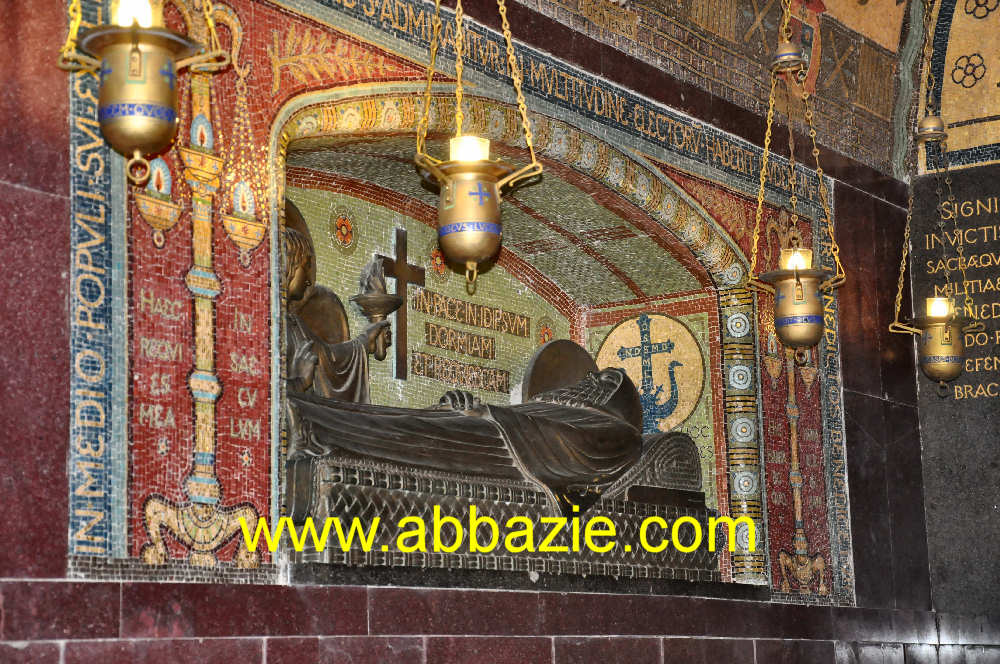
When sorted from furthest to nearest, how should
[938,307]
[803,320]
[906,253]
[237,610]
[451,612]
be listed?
[906,253]
[938,307]
[803,320]
[451,612]
[237,610]

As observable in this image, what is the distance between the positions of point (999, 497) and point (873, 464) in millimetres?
931

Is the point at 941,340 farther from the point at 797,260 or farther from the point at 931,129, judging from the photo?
the point at 797,260

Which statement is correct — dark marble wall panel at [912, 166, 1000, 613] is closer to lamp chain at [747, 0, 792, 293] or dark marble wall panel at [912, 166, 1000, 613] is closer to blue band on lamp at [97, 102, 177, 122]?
lamp chain at [747, 0, 792, 293]

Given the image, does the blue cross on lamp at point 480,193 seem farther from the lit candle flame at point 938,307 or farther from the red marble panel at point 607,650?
the lit candle flame at point 938,307

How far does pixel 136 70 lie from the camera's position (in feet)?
13.0

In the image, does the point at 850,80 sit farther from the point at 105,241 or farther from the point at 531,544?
the point at 105,241

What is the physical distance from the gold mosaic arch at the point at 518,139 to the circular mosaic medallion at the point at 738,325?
0.62ft

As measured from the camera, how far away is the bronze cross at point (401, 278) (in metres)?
7.25

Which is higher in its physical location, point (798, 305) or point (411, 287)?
point (411, 287)

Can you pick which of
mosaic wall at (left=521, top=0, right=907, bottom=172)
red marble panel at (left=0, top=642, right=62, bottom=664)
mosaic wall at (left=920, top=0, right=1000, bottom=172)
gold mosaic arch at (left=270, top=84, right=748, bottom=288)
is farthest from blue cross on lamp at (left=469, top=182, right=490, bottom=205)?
mosaic wall at (left=920, top=0, right=1000, bottom=172)

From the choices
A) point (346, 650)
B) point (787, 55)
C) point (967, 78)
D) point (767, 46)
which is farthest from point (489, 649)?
point (967, 78)

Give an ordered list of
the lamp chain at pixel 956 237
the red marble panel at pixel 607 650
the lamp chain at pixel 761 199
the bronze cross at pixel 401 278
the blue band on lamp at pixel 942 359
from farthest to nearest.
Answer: the lamp chain at pixel 956 237 → the blue band on lamp at pixel 942 359 → the bronze cross at pixel 401 278 → the lamp chain at pixel 761 199 → the red marble panel at pixel 607 650

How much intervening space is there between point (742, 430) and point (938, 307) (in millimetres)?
1587

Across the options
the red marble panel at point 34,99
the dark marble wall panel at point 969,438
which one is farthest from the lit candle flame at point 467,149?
the dark marble wall panel at point 969,438
